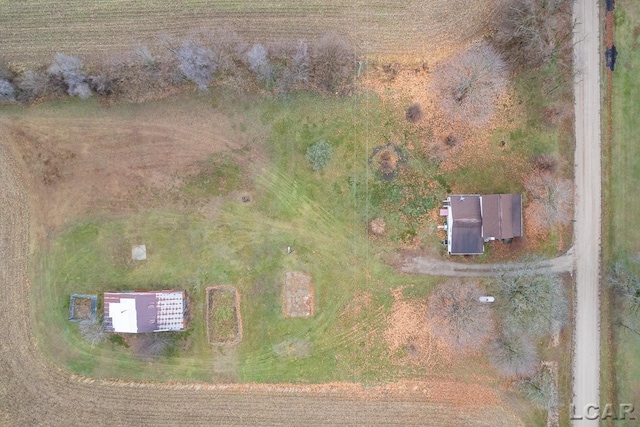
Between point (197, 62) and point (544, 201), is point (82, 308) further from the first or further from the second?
point (544, 201)

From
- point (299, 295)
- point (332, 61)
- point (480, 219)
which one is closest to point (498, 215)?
point (480, 219)

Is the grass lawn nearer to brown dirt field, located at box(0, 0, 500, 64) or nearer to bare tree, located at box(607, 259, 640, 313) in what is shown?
brown dirt field, located at box(0, 0, 500, 64)

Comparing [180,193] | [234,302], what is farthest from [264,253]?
[180,193]

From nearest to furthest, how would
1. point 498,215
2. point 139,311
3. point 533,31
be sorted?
point 498,215 → point 139,311 → point 533,31

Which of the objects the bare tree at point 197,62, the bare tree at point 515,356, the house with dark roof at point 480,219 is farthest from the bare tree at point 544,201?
the bare tree at point 197,62

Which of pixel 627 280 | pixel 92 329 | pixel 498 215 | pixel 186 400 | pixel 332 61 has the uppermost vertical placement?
pixel 332 61

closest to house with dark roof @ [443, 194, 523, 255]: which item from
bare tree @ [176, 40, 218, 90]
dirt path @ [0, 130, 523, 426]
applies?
dirt path @ [0, 130, 523, 426]
